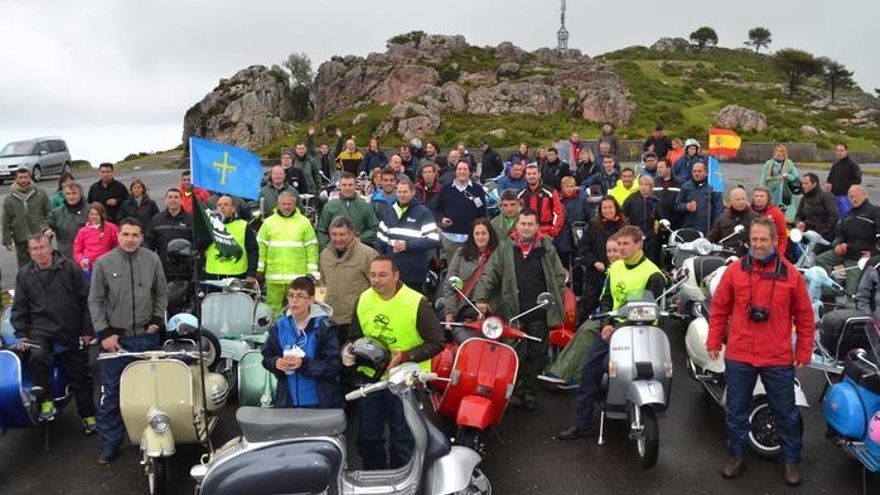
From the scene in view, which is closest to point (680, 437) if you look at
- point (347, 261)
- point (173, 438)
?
point (347, 261)

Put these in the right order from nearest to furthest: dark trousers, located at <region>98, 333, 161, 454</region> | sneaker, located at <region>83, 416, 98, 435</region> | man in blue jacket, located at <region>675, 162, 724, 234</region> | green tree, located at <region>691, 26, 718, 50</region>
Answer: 1. dark trousers, located at <region>98, 333, 161, 454</region>
2. sneaker, located at <region>83, 416, 98, 435</region>
3. man in blue jacket, located at <region>675, 162, 724, 234</region>
4. green tree, located at <region>691, 26, 718, 50</region>

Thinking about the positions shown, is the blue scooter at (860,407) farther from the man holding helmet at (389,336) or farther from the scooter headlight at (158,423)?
the scooter headlight at (158,423)

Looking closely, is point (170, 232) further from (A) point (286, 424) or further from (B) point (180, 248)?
(A) point (286, 424)

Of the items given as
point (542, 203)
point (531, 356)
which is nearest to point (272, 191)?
point (542, 203)

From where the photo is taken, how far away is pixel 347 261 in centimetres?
604

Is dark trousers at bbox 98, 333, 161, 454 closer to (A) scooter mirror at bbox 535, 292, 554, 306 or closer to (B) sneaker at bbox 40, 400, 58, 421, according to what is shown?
(B) sneaker at bbox 40, 400, 58, 421

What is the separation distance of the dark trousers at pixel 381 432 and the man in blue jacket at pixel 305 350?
29 centimetres

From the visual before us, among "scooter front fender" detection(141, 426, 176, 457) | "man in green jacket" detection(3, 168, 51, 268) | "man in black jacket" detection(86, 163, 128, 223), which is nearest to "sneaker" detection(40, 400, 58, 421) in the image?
"scooter front fender" detection(141, 426, 176, 457)

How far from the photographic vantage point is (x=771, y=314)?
15.7ft

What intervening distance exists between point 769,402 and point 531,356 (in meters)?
2.08

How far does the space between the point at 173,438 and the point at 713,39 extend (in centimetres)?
11640

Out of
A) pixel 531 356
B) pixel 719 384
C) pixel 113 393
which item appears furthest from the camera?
pixel 531 356

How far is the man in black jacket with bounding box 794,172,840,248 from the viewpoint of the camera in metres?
9.48

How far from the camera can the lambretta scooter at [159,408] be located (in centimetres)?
474
